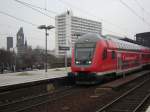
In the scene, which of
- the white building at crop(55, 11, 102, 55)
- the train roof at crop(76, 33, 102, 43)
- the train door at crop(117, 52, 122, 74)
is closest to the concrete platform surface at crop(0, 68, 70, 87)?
the train roof at crop(76, 33, 102, 43)

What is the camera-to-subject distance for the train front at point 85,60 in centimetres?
1894

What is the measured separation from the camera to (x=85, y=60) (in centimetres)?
1916

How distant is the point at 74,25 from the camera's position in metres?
37.1

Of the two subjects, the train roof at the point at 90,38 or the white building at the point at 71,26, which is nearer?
the train roof at the point at 90,38

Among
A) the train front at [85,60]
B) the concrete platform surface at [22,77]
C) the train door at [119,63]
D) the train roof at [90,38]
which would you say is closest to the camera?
the train front at [85,60]

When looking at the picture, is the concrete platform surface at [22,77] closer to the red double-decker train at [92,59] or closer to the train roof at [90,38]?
the red double-decker train at [92,59]

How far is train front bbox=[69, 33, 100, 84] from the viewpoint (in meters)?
18.9

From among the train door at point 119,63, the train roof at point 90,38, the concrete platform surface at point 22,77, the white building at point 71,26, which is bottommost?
the concrete platform surface at point 22,77

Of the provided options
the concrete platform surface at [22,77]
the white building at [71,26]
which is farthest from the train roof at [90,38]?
the white building at [71,26]

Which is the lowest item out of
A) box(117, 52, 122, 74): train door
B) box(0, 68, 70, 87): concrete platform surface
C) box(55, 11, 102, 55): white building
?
box(0, 68, 70, 87): concrete platform surface

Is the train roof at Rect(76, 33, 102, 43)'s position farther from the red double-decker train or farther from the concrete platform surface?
the concrete platform surface

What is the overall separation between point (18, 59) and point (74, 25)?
42.4m

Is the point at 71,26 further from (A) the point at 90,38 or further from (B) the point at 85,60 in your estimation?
(B) the point at 85,60

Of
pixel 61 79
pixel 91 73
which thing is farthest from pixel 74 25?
pixel 91 73
